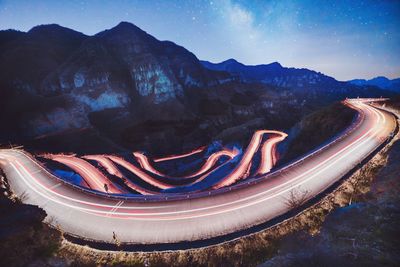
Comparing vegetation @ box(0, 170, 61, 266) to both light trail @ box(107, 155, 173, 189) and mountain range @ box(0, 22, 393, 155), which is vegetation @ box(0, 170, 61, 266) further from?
mountain range @ box(0, 22, 393, 155)

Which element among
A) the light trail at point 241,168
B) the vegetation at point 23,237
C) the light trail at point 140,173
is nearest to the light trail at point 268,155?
the light trail at point 241,168

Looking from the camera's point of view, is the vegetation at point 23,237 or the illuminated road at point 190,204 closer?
the vegetation at point 23,237

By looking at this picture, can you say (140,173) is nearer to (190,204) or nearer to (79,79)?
(190,204)

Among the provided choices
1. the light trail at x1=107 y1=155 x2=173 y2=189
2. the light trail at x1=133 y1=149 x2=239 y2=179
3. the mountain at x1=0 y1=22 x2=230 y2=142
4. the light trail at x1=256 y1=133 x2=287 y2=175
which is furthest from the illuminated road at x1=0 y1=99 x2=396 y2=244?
the mountain at x1=0 y1=22 x2=230 y2=142

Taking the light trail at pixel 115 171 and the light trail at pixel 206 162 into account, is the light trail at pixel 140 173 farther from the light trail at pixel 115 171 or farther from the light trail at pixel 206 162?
the light trail at pixel 206 162

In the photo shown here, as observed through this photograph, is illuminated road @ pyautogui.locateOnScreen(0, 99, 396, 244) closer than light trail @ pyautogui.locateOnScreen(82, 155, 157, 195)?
Yes

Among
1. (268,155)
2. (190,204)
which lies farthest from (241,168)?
(190,204)
